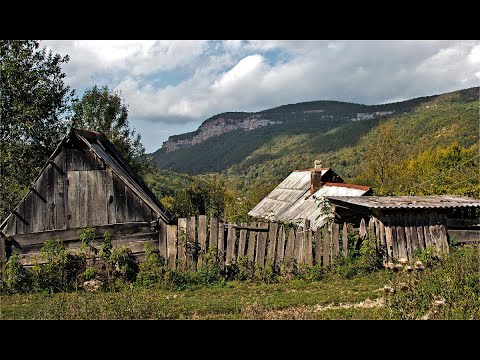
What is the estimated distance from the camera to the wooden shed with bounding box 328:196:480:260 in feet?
41.6

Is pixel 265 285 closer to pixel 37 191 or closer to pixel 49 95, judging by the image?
pixel 37 191

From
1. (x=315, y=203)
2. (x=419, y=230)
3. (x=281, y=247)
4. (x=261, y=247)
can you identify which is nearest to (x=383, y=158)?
(x=315, y=203)

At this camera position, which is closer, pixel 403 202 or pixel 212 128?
pixel 403 202

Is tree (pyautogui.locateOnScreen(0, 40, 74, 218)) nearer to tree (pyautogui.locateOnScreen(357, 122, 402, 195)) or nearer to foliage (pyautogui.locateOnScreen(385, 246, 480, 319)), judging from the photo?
foliage (pyautogui.locateOnScreen(385, 246, 480, 319))

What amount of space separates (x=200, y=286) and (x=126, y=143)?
78.2 ft

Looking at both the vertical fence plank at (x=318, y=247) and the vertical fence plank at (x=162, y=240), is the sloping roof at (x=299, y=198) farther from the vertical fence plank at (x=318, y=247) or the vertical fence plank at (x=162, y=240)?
the vertical fence plank at (x=162, y=240)

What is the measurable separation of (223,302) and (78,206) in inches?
227

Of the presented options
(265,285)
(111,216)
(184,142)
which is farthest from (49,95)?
(184,142)

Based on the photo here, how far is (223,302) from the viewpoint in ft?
29.0

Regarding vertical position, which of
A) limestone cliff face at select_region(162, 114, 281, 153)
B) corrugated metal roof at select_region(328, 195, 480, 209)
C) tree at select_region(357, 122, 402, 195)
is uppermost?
limestone cliff face at select_region(162, 114, 281, 153)

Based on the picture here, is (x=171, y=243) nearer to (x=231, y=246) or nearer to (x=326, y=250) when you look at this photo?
(x=231, y=246)

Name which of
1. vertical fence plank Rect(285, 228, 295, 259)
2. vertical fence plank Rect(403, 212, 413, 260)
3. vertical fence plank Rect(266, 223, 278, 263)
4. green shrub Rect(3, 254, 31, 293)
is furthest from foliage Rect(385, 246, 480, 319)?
green shrub Rect(3, 254, 31, 293)

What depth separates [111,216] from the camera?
12195 mm

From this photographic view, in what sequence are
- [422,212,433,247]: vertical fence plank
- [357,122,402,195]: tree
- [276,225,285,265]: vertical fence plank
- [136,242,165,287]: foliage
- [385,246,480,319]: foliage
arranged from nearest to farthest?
[385,246,480,319]: foliage
[136,242,165,287]: foliage
[276,225,285,265]: vertical fence plank
[422,212,433,247]: vertical fence plank
[357,122,402,195]: tree
